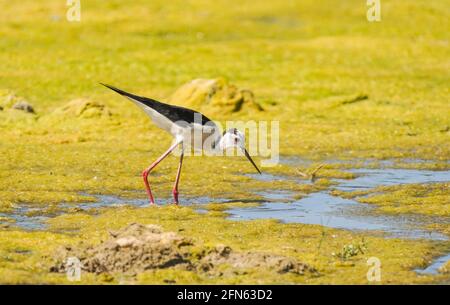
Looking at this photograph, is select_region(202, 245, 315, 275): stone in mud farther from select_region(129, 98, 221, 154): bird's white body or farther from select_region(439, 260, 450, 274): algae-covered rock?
select_region(129, 98, 221, 154): bird's white body

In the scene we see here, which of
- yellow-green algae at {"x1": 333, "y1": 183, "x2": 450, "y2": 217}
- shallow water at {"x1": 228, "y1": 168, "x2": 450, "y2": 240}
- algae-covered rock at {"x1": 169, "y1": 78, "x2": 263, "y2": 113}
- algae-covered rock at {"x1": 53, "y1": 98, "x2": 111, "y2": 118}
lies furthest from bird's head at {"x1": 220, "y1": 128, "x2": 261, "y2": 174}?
algae-covered rock at {"x1": 169, "y1": 78, "x2": 263, "y2": 113}

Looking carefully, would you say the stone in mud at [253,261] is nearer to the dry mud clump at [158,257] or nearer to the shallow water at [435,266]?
the dry mud clump at [158,257]

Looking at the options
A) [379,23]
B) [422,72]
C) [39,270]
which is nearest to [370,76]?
[422,72]

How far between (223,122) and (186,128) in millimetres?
5116

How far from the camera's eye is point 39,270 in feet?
25.5

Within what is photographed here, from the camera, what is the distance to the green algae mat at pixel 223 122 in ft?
26.5

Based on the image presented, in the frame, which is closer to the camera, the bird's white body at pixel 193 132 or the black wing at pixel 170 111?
the black wing at pixel 170 111

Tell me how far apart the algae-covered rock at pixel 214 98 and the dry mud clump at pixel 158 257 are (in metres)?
8.66

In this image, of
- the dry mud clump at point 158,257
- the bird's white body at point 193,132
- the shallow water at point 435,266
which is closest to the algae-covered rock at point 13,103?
the bird's white body at point 193,132

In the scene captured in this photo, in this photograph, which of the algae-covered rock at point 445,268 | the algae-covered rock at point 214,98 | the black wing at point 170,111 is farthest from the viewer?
the algae-covered rock at point 214,98

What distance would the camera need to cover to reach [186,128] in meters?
11.1

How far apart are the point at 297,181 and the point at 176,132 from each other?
1.89m

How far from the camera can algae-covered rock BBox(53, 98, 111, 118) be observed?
624 inches
